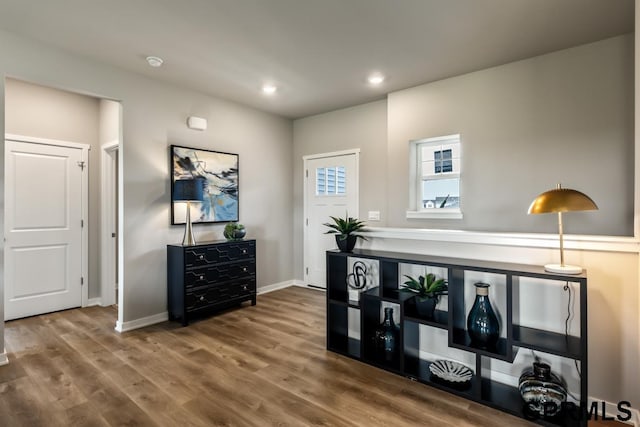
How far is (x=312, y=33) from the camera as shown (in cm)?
276

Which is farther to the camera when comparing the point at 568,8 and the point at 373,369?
the point at 373,369

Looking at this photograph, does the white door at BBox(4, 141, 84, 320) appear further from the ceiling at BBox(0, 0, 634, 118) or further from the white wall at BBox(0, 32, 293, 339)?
the ceiling at BBox(0, 0, 634, 118)

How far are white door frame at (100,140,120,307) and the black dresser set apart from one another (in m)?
1.21

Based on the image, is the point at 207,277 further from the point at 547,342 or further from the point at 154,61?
the point at 547,342

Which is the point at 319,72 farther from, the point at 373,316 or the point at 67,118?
the point at 67,118

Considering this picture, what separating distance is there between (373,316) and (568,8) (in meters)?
2.75

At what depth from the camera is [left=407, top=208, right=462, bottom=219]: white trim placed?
3.68 meters

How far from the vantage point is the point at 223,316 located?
154 inches

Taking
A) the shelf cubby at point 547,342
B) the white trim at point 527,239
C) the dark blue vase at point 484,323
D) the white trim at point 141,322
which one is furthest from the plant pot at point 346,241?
the white trim at point 141,322

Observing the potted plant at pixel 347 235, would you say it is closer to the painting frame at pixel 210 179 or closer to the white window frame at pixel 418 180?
the white window frame at pixel 418 180

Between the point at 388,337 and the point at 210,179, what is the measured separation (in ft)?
9.35

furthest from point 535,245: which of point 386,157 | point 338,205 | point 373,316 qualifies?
point 338,205

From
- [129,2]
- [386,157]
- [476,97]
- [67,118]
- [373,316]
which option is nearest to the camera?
[129,2]

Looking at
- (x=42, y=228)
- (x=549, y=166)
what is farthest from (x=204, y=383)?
(x=549, y=166)
